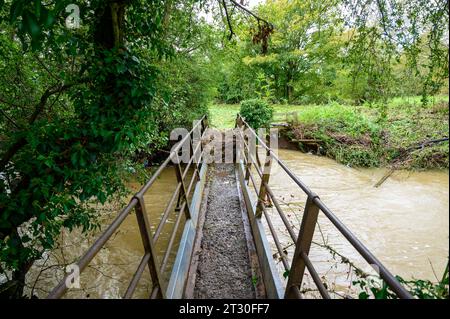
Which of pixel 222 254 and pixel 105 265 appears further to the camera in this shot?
pixel 105 265

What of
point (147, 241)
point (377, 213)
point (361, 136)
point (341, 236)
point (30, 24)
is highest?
point (30, 24)

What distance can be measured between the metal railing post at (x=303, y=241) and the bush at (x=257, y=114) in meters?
9.45

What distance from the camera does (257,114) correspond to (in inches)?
440

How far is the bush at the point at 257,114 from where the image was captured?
11.2m

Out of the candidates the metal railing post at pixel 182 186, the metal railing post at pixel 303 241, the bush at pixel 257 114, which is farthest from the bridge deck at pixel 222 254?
the bush at pixel 257 114

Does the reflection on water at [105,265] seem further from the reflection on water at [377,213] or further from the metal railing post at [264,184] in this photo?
the reflection on water at [377,213]

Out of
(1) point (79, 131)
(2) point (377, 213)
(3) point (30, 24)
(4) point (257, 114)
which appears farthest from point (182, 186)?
(4) point (257, 114)

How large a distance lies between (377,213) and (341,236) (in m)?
1.48

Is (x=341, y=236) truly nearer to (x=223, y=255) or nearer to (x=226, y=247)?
(x=226, y=247)

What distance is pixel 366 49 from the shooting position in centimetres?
299

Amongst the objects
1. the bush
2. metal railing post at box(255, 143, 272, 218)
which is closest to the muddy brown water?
metal railing post at box(255, 143, 272, 218)
